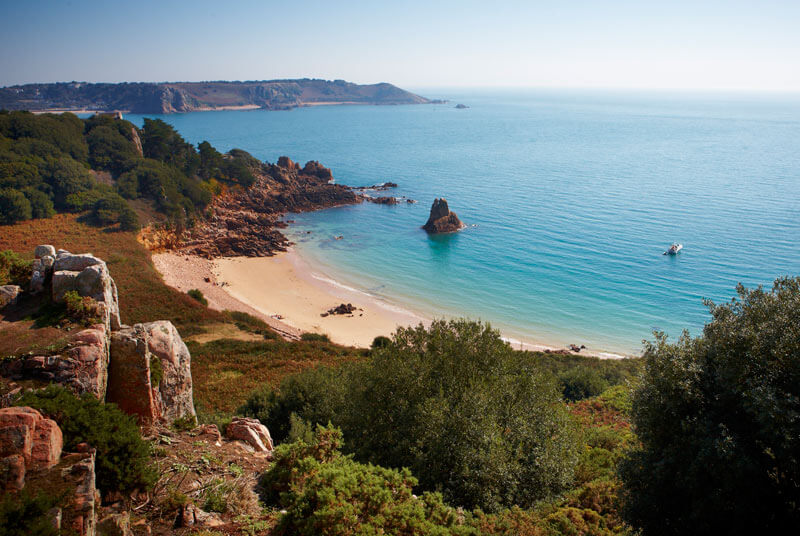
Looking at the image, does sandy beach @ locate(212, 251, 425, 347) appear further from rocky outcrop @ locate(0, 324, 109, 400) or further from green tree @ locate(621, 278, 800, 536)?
green tree @ locate(621, 278, 800, 536)

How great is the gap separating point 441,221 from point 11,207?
2325 inches

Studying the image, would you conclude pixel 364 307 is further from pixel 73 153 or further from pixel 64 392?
pixel 73 153

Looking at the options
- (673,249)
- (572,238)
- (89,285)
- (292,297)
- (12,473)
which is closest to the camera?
(12,473)

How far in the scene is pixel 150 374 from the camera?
48.7 ft

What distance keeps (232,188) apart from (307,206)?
14.8 metres

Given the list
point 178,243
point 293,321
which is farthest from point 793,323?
point 178,243

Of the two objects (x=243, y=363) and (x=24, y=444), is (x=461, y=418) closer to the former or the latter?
(x=24, y=444)

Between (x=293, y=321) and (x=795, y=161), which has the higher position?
(x=795, y=161)

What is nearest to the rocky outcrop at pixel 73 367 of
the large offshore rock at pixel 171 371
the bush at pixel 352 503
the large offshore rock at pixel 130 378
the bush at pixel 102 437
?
the large offshore rock at pixel 130 378

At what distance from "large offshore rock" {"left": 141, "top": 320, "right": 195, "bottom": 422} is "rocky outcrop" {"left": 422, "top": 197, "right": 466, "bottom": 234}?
6369 centimetres

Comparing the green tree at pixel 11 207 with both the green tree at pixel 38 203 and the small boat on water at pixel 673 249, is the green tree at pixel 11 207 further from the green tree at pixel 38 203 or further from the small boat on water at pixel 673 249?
the small boat on water at pixel 673 249

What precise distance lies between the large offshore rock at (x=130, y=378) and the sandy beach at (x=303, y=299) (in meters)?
30.7

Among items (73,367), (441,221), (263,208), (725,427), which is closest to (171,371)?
(73,367)

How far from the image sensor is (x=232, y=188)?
292ft
